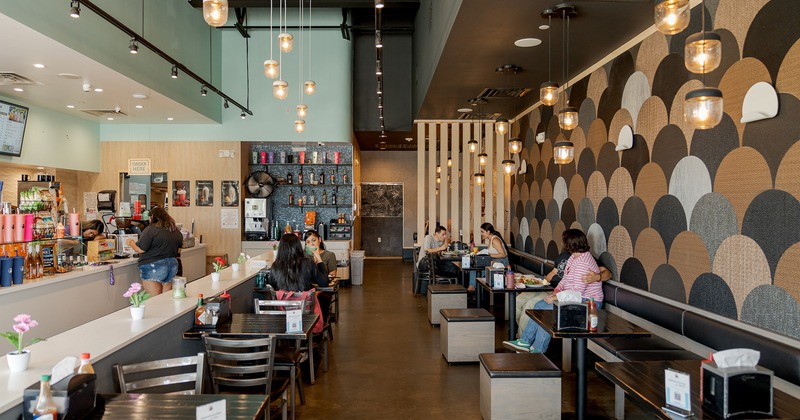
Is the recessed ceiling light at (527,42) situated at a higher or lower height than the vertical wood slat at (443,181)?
higher

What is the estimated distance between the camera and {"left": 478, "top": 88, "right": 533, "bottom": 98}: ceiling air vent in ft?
25.3

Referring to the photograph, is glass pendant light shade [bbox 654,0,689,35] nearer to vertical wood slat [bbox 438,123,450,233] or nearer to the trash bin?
vertical wood slat [bbox 438,123,450,233]

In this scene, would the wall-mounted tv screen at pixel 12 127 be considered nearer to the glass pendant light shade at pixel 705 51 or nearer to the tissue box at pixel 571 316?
the tissue box at pixel 571 316

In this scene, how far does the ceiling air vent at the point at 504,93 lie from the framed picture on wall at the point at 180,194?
6.39 m

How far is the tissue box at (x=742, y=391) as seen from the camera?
90.6 inches

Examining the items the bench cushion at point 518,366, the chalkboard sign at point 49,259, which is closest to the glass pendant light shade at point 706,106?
the bench cushion at point 518,366

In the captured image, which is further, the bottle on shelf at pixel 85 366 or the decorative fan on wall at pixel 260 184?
the decorative fan on wall at pixel 260 184

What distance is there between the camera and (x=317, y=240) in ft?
22.9

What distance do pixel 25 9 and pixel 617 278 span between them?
21.2ft

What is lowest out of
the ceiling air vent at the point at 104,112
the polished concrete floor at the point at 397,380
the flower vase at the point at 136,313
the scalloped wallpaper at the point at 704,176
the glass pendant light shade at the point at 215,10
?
the polished concrete floor at the point at 397,380

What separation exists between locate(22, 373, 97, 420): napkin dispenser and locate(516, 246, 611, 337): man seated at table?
437 cm

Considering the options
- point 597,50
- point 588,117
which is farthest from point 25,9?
point 588,117

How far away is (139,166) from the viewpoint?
34.7 ft

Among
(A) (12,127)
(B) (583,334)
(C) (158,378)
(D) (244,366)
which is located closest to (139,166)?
(A) (12,127)
